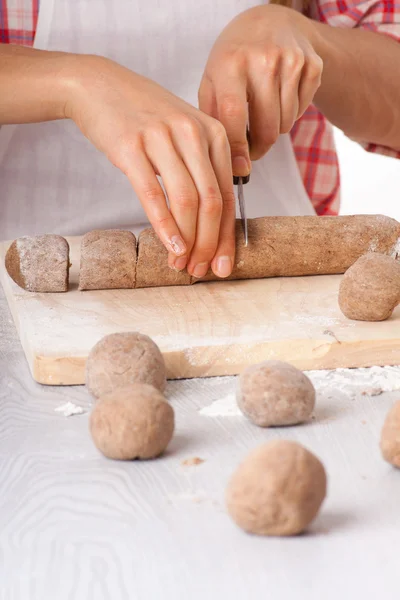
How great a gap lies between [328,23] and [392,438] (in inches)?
78.3

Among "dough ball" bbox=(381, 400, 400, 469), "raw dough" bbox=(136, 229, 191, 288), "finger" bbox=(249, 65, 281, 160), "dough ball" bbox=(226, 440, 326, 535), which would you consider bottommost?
"raw dough" bbox=(136, 229, 191, 288)

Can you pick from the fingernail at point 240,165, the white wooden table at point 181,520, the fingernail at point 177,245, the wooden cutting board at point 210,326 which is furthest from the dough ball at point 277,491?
the fingernail at point 240,165

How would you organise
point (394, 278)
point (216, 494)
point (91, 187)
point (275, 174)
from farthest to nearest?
1. point (275, 174)
2. point (91, 187)
3. point (394, 278)
4. point (216, 494)

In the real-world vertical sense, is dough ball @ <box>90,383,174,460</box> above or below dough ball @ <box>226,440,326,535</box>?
below

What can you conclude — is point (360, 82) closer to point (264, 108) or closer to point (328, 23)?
point (328, 23)

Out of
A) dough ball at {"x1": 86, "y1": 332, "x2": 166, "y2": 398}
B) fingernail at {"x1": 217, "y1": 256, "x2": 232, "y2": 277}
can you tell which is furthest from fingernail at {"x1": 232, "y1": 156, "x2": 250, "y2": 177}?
dough ball at {"x1": 86, "y1": 332, "x2": 166, "y2": 398}

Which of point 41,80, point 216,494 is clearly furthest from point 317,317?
point 41,80

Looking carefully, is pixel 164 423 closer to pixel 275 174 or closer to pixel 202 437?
pixel 202 437

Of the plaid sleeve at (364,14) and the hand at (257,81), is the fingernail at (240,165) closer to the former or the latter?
the hand at (257,81)

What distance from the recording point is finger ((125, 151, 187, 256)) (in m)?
1.74

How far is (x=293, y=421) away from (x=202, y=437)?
0.47 feet

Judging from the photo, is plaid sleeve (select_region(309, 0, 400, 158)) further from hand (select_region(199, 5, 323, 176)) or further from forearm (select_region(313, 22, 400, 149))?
hand (select_region(199, 5, 323, 176))

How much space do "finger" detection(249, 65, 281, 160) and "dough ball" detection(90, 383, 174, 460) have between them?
3.38 ft

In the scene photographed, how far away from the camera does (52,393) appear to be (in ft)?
4.78
